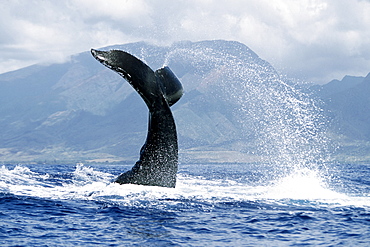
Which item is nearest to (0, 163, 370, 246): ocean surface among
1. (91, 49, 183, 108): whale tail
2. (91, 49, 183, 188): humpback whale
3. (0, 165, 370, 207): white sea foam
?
(0, 165, 370, 207): white sea foam

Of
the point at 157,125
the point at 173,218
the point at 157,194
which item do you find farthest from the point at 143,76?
the point at 173,218

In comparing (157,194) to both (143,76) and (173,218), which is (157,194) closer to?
(173,218)

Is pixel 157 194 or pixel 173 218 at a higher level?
pixel 157 194

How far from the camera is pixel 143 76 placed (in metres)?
12.9

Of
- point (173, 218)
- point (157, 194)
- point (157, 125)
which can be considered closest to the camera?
point (173, 218)

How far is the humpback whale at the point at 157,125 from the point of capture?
42.5 feet

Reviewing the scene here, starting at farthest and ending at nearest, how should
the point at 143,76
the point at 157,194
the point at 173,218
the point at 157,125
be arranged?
the point at 157,125, the point at 157,194, the point at 143,76, the point at 173,218

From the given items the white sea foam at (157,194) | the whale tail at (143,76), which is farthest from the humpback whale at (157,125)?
the white sea foam at (157,194)

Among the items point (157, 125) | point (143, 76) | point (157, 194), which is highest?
point (143, 76)

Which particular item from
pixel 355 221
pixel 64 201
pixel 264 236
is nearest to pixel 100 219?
pixel 64 201

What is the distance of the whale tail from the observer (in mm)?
12391

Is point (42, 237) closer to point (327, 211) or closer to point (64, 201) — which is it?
point (64, 201)

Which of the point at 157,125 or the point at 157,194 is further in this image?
the point at 157,125

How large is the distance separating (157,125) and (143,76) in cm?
141
